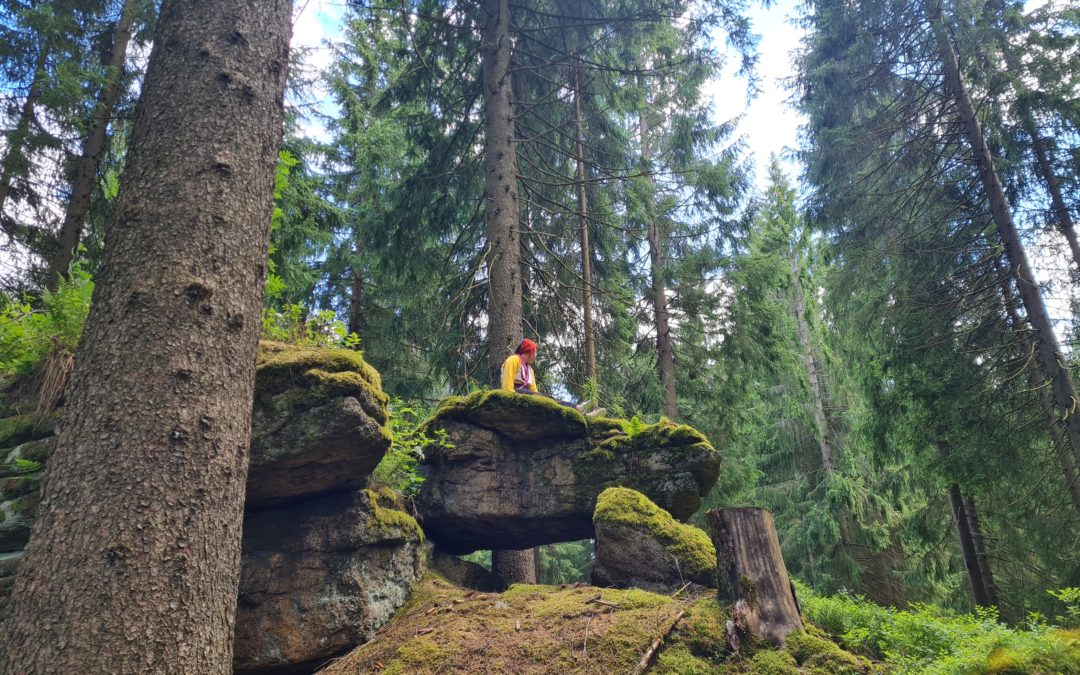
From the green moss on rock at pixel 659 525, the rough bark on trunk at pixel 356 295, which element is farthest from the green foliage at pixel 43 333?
the rough bark on trunk at pixel 356 295

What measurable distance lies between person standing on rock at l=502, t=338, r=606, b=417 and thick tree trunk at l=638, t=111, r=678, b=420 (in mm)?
6375

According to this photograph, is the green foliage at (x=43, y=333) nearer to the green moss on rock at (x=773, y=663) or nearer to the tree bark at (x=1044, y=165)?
the green moss on rock at (x=773, y=663)

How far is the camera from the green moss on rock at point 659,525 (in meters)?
5.98

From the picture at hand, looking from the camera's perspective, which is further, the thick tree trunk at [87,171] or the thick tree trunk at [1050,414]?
the thick tree trunk at [87,171]

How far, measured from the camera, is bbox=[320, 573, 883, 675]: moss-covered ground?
4.45m

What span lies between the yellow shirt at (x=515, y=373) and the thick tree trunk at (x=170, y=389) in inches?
195

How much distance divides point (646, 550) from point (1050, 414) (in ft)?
26.8

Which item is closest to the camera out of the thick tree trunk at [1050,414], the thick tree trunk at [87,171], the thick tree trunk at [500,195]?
the thick tree trunk at [1050,414]

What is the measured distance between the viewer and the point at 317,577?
570 cm

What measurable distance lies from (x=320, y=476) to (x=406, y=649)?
186 centimetres

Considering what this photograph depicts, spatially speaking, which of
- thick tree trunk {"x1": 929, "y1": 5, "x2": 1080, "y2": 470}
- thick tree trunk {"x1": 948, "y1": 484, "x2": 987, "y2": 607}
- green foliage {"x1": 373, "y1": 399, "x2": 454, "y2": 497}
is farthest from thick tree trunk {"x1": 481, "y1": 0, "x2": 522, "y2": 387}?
thick tree trunk {"x1": 948, "y1": 484, "x2": 987, "y2": 607}

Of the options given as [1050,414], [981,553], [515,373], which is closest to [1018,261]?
[1050,414]

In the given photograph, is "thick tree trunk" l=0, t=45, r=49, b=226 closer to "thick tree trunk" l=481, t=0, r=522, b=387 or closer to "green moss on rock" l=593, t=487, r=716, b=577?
"thick tree trunk" l=481, t=0, r=522, b=387

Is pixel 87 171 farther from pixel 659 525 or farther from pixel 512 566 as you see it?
pixel 659 525
